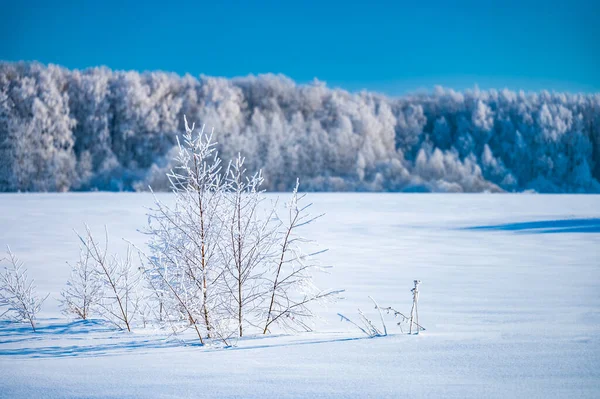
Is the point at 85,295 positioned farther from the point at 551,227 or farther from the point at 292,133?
the point at 292,133

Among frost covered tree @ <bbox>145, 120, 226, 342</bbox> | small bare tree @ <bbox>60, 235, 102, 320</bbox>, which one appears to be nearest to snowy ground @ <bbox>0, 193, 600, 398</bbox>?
small bare tree @ <bbox>60, 235, 102, 320</bbox>

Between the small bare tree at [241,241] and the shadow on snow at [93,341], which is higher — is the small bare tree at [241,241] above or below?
above

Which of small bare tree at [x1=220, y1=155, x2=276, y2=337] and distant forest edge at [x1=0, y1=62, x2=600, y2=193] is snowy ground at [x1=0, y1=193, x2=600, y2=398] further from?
distant forest edge at [x1=0, y1=62, x2=600, y2=193]

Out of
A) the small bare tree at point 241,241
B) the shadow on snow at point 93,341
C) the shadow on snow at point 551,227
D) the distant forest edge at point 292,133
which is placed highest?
the distant forest edge at point 292,133

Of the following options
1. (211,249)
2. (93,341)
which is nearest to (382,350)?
(211,249)

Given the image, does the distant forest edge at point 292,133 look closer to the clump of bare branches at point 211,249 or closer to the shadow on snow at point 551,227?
the shadow on snow at point 551,227

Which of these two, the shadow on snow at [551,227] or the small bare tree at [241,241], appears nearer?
the small bare tree at [241,241]

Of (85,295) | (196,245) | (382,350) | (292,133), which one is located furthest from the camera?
(292,133)

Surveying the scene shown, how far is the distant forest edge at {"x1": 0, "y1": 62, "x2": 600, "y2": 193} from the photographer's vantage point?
54.3 metres

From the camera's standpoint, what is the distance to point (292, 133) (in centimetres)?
6128

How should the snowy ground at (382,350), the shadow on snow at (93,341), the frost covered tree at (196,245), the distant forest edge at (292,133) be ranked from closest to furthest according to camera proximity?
the snowy ground at (382,350), the shadow on snow at (93,341), the frost covered tree at (196,245), the distant forest edge at (292,133)

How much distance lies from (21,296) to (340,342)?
3.06 metres

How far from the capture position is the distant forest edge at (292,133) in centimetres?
5431

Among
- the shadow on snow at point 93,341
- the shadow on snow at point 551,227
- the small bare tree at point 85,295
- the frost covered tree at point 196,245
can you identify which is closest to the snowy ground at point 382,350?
the shadow on snow at point 93,341
